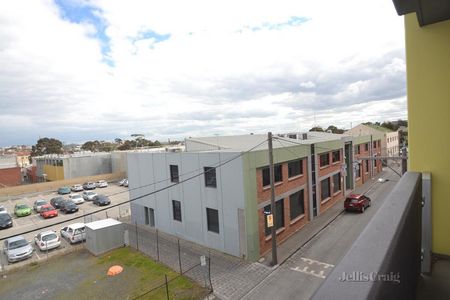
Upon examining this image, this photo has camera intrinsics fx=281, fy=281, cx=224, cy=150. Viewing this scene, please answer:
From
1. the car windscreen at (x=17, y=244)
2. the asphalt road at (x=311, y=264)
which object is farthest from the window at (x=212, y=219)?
the car windscreen at (x=17, y=244)

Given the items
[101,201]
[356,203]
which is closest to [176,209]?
[356,203]

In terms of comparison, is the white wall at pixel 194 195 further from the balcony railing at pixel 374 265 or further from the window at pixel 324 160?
the balcony railing at pixel 374 265

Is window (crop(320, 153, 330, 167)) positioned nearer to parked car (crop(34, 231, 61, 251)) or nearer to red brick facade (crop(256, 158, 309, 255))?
red brick facade (crop(256, 158, 309, 255))

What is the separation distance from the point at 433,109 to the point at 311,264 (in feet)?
41.4

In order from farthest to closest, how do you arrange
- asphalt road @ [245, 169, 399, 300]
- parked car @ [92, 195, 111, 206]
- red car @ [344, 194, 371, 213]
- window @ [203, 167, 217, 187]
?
parked car @ [92, 195, 111, 206] → red car @ [344, 194, 371, 213] → window @ [203, 167, 217, 187] → asphalt road @ [245, 169, 399, 300]

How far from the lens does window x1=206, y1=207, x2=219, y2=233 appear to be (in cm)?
1719

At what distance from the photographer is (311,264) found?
14734 millimetres

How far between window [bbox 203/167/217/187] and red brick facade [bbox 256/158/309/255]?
2.66 m

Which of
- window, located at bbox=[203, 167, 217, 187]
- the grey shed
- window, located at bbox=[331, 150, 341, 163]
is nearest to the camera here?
window, located at bbox=[203, 167, 217, 187]

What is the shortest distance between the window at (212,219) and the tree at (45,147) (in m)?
86.6

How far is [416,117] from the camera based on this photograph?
4.19 metres

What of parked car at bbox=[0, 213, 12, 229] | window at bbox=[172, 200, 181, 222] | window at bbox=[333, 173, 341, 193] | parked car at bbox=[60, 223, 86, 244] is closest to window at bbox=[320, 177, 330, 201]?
window at bbox=[333, 173, 341, 193]

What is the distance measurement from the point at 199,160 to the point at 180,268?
633cm

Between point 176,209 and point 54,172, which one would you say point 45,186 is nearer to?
point 54,172
